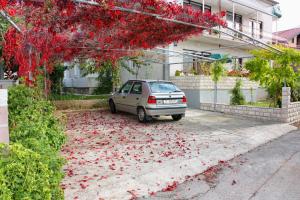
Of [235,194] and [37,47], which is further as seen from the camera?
[37,47]

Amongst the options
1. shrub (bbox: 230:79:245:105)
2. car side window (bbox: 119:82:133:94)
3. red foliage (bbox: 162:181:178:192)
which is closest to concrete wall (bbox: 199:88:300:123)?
shrub (bbox: 230:79:245:105)

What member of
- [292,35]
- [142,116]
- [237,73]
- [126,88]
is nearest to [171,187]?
[142,116]

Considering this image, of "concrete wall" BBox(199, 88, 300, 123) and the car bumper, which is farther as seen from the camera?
"concrete wall" BBox(199, 88, 300, 123)

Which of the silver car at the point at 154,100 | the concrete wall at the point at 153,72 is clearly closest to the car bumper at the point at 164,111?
the silver car at the point at 154,100

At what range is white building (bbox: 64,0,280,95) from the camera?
16.2 metres

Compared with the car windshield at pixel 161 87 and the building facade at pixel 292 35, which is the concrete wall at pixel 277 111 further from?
the building facade at pixel 292 35

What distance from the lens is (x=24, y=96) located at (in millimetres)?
5855

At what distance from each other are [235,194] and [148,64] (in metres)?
12.3

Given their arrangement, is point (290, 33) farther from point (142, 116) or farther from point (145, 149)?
point (145, 149)

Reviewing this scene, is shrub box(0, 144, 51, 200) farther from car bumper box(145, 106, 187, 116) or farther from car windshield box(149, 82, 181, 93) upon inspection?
car windshield box(149, 82, 181, 93)

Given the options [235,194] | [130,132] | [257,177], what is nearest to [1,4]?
[235,194]

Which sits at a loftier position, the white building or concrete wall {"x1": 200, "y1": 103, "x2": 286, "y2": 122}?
the white building

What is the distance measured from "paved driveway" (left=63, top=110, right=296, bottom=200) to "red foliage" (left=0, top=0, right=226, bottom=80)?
106 inches

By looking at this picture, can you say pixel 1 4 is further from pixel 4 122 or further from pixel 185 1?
pixel 185 1
